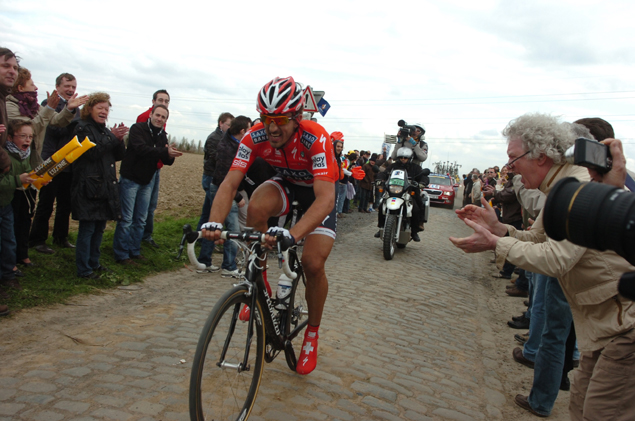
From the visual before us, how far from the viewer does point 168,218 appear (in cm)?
1182

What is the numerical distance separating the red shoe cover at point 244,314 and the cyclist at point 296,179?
61cm

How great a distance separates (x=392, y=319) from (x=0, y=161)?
4.82 metres

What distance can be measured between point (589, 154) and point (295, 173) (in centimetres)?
255

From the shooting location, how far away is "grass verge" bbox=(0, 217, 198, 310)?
18.3ft

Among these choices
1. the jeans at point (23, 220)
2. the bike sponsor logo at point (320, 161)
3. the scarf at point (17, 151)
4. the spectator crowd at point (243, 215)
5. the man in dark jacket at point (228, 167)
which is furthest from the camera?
the man in dark jacket at point (228, 167)

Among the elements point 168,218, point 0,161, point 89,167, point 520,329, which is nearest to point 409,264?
point 520,329

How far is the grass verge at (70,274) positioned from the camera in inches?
219

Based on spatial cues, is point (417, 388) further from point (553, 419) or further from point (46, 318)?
point (46, 318)

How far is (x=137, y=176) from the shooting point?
24.7 ft

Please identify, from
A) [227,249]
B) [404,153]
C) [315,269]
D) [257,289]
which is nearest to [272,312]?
[257,289]

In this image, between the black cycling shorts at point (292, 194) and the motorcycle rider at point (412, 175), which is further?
the motorcycle rider at point (412, 175)

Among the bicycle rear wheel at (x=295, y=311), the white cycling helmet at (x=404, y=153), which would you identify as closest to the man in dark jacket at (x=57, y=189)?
the bicycle rear wheel at (x=295, y=311)

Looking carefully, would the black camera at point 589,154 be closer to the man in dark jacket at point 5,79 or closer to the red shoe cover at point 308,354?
the red shoe cover at point 308,354

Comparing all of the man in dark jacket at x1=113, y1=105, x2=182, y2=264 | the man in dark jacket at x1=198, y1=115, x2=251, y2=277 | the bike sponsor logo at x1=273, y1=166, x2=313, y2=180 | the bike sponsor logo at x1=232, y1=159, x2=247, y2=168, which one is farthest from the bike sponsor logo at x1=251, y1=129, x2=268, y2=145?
the man in dark jacket at x1=113, y1=105, x2=182, y2=264
